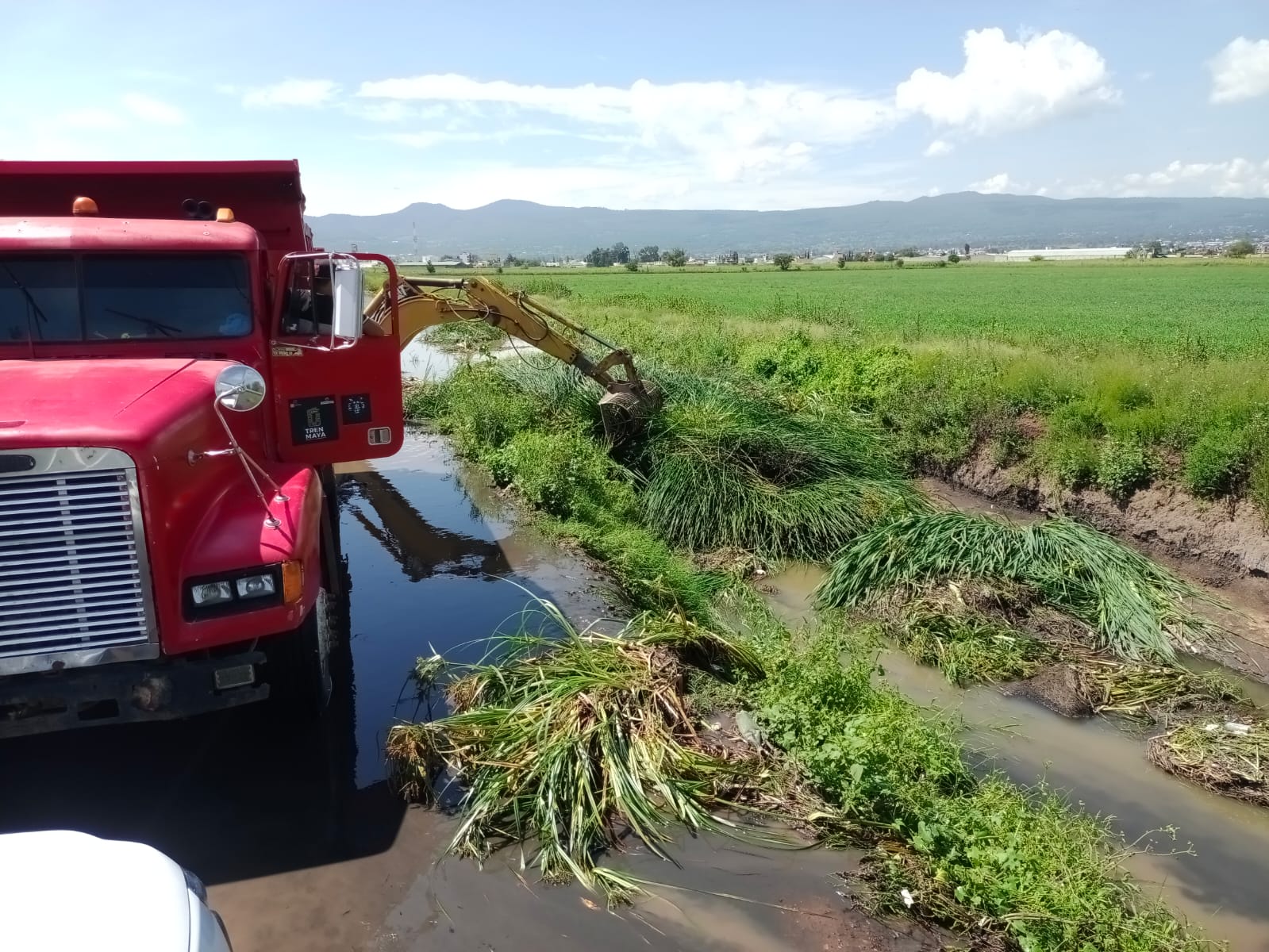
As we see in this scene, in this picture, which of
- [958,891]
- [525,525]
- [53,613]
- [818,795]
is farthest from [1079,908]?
[525,525]

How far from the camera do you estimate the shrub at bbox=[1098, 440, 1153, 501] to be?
31.1 feet

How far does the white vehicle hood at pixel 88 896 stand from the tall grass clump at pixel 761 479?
7.10 metres

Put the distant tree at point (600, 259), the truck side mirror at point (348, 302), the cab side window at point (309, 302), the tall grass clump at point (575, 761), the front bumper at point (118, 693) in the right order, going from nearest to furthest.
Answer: the front bumper at point (118, 693)
the tall grass clump at point (575, 761)
the truck side mirror at point (348, 302)
the cab side window at point (309, 302)
the distant tree at point (600, 259)

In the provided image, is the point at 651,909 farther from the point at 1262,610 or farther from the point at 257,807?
the point at 1262,610

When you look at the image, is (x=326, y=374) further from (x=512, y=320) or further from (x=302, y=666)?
(x=512, y=320)

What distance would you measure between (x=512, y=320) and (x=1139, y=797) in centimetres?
719

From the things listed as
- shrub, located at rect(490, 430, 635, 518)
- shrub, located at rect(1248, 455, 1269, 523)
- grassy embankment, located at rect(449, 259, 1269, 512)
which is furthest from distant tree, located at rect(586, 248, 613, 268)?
shrub, located at rect(1248, 455, 1269, 523)

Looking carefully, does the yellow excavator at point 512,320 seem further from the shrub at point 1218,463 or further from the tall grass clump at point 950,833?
the shrub at point 1218,463

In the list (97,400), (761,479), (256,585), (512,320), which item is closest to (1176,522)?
(761,479)

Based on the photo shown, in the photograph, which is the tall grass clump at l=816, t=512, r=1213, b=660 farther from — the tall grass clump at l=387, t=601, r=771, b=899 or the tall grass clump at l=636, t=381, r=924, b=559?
the tall grass clump at l=387, t=601, r=771, b=899

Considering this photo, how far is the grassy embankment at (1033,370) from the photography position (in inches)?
372

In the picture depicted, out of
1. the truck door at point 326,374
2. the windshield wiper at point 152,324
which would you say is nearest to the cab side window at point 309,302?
the truck door at point 326,374

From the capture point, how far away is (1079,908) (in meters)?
3.68

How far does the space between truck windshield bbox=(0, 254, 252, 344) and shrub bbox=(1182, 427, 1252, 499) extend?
29.3 ft
